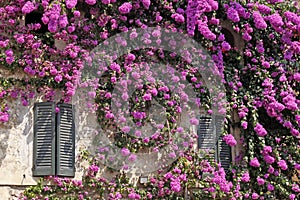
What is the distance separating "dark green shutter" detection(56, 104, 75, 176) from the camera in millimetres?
8734

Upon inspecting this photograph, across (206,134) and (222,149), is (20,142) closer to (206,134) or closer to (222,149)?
(206,134)

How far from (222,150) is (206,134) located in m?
0.40

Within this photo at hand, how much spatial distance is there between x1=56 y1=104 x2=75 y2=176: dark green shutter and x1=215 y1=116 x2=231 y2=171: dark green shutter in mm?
2351

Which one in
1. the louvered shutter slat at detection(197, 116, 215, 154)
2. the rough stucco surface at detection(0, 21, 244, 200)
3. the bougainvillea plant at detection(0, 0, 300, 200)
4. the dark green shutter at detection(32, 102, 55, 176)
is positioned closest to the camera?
the rough stucco surface at detection(0, 21, 244, 200)

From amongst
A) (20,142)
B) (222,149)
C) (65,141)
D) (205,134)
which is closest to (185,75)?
(205,134)

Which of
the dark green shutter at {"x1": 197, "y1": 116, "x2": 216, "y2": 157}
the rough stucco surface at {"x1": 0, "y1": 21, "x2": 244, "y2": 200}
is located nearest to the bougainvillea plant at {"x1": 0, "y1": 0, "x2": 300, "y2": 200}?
the rough stucco surface at {"x1": 0, "y1": 21, "x2": 244, "y2": 200}

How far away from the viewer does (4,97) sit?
8.73 m

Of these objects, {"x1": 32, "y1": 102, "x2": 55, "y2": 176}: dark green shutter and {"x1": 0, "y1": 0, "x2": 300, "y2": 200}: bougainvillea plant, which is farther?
{"x1": 0, "y1": 0, "x2": 300, "y2": 200}: bougainvillea plant

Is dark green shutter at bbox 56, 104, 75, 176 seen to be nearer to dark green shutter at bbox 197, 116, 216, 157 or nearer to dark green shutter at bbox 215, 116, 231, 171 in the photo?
dark green shutter at bbox 197, 116, 216, 157

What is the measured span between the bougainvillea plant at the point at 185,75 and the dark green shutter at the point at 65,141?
5.7 inches

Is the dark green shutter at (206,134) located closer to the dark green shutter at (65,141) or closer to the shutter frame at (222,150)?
the shutter frame at (222,150)

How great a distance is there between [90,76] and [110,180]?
1.59m

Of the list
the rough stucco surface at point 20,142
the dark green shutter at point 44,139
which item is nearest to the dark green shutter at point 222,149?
the rough stucco surface at point 20,142

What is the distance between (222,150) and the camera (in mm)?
9820
